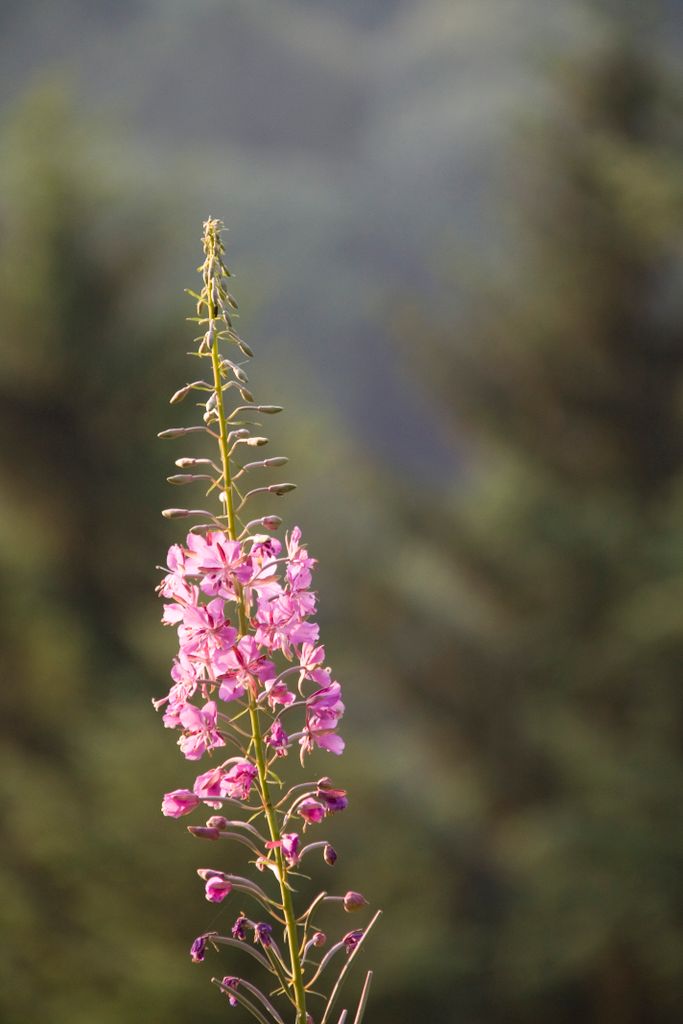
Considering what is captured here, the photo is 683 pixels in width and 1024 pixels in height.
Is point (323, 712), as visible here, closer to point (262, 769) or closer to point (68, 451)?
point (262, 769)

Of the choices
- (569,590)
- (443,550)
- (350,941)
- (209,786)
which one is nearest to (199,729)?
(209,786)

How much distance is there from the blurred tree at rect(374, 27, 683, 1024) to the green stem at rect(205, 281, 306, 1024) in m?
7.95

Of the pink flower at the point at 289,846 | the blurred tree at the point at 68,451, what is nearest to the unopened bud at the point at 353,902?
the pink flower at the point at 289,846

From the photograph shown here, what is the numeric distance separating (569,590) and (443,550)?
1386 millimetres

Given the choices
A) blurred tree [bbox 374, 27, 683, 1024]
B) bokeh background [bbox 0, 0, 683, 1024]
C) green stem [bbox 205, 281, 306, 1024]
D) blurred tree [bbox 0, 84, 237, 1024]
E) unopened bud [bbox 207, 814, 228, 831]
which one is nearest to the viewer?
green stem [bbox 205, 281, 306, 1024]

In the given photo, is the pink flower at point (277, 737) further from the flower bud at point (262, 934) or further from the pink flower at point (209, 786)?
the flower bud at point (262, 934)

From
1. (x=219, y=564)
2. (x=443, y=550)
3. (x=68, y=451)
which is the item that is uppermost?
(x=68, y=451)

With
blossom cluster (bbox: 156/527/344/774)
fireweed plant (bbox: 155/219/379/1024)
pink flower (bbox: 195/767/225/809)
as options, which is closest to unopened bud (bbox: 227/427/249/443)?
fireweed plant (bbox: 155/219/379/1024)

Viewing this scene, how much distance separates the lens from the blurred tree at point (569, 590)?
9.58 m

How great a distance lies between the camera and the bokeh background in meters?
9.42

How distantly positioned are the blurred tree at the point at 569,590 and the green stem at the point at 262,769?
7.95 meters

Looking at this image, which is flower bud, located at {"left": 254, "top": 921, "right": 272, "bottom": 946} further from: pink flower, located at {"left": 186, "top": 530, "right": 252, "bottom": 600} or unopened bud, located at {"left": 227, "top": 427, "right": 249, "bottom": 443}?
unopened bud, located at {"left": 227, "top": 427, "right": 249, "bottom": 443}

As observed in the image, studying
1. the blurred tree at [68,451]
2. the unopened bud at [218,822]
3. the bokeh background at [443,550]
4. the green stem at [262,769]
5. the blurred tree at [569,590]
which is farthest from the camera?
the blurred tree at [68,451]

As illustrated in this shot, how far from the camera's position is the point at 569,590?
1108 cm
